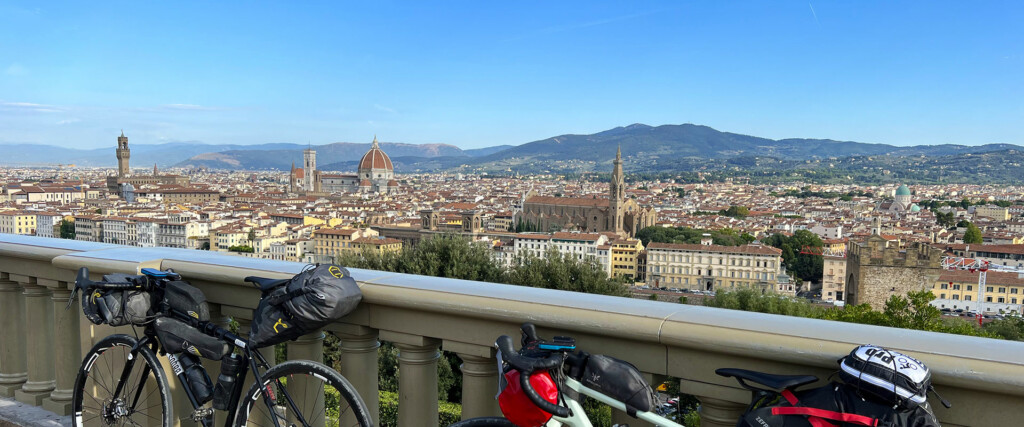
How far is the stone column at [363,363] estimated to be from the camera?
4.76ft

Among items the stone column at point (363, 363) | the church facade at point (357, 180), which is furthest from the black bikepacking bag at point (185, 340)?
the church facade at point (357, 180)

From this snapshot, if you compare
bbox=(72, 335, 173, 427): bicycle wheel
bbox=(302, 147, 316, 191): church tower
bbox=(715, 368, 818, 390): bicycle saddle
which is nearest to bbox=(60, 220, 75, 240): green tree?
bbox=(72, 335, 173, 427): bicycle wheel

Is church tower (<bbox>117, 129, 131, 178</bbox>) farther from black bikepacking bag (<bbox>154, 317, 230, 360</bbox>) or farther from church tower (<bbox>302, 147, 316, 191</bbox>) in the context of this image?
black bikepacking bag (<bbox>154, 317, 230, 360</bbox>)

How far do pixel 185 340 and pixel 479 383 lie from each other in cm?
59

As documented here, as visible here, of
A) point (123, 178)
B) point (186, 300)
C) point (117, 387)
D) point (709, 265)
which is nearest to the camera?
point (186, 300)

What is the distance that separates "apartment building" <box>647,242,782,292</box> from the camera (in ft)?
128

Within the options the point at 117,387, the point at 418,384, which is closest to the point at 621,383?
the point at 418,384

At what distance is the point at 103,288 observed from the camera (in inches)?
57.6

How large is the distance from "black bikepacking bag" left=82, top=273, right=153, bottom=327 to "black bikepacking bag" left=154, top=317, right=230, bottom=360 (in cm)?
4

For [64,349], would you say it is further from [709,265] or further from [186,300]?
[709,265]

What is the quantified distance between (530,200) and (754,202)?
28789mm

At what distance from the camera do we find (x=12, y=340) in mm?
2090

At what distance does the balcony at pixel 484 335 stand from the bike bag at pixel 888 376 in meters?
0.09

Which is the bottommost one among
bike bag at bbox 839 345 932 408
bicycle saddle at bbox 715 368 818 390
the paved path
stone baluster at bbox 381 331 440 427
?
the paved path
